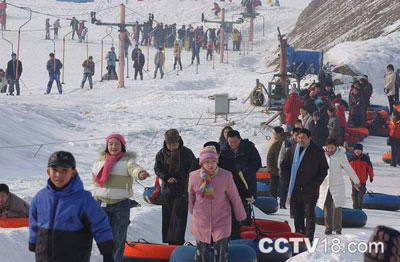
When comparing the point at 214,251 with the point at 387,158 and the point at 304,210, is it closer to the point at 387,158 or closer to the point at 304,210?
the point at 304,210

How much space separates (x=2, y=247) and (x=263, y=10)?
5707 centimetres

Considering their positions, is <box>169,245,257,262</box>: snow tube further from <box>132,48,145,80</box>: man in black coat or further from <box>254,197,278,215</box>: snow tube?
<box>132,48,145,80</box>: man in black coat

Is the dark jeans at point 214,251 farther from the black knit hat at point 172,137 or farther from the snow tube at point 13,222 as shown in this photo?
the snow tube at point 13,222

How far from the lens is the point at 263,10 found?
6469 centimetres

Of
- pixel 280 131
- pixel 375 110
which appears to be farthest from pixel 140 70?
pixel 280 131

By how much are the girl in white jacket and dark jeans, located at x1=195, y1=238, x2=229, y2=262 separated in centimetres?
344

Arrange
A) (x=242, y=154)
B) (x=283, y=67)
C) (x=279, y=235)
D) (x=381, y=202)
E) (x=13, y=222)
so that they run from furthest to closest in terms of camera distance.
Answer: (x=283, y=67) → (x=381, y=202) → (x=242, y=154) → (x=279, y=235) → (x=13, y=222)

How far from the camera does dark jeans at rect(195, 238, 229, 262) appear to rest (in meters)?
8.15

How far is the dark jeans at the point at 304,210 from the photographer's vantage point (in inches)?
426

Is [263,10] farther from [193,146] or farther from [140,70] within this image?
[193,146]

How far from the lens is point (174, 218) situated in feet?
32.4

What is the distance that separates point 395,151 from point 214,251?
12.3 metres

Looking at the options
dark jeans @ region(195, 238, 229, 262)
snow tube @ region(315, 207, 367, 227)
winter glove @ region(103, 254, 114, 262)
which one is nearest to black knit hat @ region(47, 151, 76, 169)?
winter glove @ region(103, 254, 114, 262)

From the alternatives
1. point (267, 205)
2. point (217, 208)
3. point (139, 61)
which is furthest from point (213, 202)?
point (139, 61)
